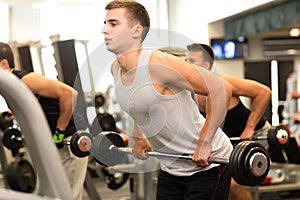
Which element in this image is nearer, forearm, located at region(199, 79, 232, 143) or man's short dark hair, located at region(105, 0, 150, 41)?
forearm, located at region(199, 79, 232, 143)

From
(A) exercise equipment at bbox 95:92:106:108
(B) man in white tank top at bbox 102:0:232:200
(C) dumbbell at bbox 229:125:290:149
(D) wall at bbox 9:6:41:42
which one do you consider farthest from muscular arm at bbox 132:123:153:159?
(D) wall at bbox 9:6:41:42

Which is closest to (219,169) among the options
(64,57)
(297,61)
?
(64,57)

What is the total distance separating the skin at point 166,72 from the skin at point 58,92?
114 centimetres

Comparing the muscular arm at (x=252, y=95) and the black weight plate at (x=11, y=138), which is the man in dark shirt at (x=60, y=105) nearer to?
the black weight plate at (x=11, y=138)

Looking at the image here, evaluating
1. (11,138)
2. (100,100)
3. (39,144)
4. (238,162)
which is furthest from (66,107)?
(100,100)

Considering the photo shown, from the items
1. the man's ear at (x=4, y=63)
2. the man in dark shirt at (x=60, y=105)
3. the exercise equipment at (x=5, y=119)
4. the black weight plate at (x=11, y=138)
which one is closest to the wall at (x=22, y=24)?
the exercise equipment at (x=5, y=119)

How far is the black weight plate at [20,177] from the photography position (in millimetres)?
5148

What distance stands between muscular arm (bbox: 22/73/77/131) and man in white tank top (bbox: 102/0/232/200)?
1.07m

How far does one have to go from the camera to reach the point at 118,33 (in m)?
2.32

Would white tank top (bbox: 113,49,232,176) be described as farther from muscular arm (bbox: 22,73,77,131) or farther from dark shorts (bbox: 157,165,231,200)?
muscular arm (bbox: 22,73,77,131)

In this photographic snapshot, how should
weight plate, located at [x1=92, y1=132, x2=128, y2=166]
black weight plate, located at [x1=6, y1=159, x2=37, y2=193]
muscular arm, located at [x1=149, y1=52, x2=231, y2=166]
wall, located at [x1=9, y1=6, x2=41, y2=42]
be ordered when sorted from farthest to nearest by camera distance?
wall, located at [x1=9, y1=6, x2=41, y2=42] < black weight plate, located at [x1=6, y1=159, x2=37, y2=193] < weight plate, located at [x1=92, y1=132, x2=128, y2=166] < muscular arm, located at [x1=149, y1=52, x2=231, y2=166]

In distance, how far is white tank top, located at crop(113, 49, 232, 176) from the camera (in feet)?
7.26

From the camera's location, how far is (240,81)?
323 cm

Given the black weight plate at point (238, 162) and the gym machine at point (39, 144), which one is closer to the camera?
the gym machine at point (39, 144)
